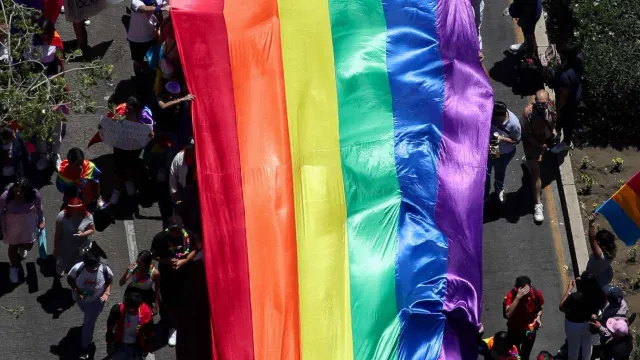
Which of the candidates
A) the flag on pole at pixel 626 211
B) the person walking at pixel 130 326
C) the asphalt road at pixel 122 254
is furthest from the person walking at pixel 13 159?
the flag on pole at pixel 626 211

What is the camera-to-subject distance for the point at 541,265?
16453mm

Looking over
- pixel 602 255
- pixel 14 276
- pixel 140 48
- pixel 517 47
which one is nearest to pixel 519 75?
pixel 517 47

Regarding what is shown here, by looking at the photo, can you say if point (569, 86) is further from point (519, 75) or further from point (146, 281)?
point (146, 281)

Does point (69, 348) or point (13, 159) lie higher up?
point (13, 159)

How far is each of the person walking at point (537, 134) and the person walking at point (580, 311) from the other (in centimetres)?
179

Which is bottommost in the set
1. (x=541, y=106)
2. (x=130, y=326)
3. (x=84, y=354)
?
(x=84, y=354)

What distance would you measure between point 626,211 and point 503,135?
2.00 metres

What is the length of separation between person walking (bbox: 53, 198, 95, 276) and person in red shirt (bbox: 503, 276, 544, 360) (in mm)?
4467

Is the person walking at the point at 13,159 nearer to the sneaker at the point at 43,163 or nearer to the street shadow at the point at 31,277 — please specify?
the sneaker at the point at 43,163

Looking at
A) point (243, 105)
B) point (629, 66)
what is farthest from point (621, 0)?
point (243, 105)

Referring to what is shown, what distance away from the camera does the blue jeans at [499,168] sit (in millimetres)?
16469

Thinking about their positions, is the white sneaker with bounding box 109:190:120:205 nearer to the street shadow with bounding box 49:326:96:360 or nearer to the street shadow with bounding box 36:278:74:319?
the street shadow with bounding box 36:278:74:319

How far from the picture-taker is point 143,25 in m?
16.8

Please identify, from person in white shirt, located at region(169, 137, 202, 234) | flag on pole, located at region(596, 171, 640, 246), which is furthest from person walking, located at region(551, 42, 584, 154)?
person in white shirt, located at region(169, 137, 202, 234)
